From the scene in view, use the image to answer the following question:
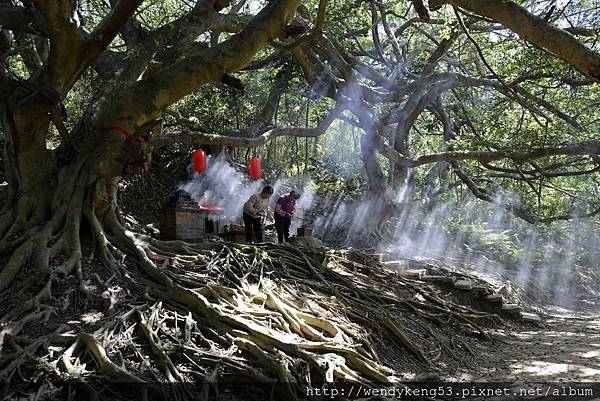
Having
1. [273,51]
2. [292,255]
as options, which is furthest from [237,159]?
[292,255]

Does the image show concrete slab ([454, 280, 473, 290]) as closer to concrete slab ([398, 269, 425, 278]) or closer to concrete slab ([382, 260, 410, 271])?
concrete slab ([398, 269, 425, 278])

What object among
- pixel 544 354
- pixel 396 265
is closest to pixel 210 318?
pixel 544 354

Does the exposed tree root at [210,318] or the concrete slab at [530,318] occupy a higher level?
the concrete slab at [530,318]

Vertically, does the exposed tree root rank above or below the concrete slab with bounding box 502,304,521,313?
below

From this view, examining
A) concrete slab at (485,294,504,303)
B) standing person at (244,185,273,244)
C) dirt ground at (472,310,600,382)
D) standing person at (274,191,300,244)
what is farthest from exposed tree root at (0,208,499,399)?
standing person at (274,191,300,244)

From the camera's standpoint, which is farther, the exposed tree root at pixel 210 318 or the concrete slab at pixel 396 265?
the concrete slab at pixel 396 265

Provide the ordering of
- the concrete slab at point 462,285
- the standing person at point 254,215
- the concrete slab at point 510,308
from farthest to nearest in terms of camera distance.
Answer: the concrete slab at point 510,308 < the concrete slab at point 462,285 < the standing person at point 254,215

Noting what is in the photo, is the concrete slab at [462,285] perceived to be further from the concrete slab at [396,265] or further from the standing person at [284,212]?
the standing person at [284,212]

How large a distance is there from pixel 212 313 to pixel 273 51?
764 centimetres

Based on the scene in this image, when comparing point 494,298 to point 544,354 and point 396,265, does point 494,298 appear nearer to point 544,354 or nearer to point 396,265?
point 396,265

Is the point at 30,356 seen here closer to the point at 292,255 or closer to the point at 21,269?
the point at 21,269

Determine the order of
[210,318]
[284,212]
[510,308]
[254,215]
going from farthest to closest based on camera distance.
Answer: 1. [284,212]
2. [510,308]
3. [254,215]
4. [210,318]

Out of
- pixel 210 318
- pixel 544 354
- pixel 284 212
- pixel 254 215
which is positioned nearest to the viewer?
pixel 210 318

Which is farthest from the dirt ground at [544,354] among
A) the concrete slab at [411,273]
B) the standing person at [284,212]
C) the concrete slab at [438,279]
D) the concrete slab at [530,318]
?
the standing person at [284,212]
